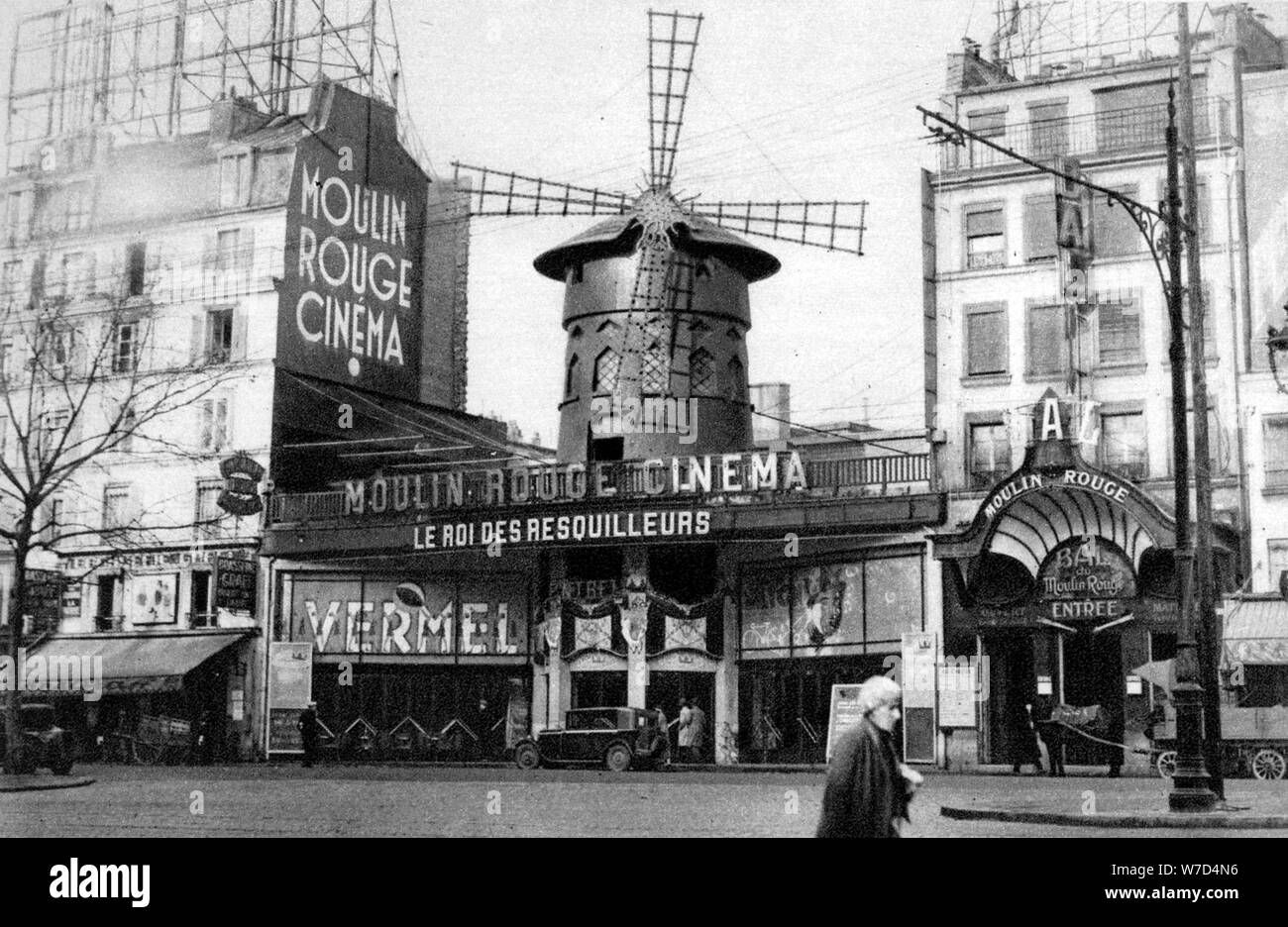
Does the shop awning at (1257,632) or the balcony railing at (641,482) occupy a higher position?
the balcony railing at (641,482)

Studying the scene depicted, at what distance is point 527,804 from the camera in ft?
66.5

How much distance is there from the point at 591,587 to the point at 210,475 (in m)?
7.31

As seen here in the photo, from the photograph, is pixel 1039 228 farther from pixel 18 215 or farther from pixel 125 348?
pixel 18 215

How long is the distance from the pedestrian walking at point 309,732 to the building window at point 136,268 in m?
7.25

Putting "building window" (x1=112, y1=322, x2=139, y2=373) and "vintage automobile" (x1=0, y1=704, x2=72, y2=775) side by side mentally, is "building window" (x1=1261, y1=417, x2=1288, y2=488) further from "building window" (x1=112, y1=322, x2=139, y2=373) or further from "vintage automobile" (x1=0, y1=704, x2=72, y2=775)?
"vintage automobile" (x1=0, y1=704, x2=72, y2=775)

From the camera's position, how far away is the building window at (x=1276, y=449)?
28.2m

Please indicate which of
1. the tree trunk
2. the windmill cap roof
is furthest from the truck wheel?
the tree trunk

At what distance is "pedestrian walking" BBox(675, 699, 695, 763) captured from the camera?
3042cm

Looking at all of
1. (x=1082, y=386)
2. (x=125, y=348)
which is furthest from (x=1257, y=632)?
(x=125, y=348)

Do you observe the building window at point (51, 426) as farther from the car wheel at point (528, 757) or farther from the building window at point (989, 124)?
the building window at point (989, 124)

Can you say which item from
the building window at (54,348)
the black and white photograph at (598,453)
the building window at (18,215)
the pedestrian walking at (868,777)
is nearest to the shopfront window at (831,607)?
the black and white photograph at (598,453)

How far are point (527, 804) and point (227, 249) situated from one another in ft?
49.4

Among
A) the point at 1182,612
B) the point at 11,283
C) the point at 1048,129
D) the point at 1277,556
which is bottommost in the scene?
the point at 1182,612

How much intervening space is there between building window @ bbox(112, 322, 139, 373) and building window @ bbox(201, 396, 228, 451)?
512 cm
